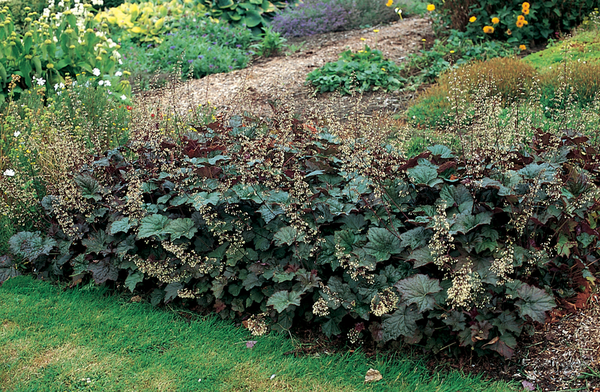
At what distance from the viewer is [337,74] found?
25.1 ft

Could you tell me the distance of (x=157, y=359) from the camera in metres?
3.04

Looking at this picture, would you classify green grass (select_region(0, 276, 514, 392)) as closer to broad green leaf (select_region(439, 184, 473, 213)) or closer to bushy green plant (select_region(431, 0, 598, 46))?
broad green leaf (select_region(439, 184, 473, 213))

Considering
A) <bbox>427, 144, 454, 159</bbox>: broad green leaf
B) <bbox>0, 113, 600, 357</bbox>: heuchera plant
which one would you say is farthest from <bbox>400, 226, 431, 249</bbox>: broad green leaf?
<bbox>427, 144, 454, 159</bbox>: broad green leaf

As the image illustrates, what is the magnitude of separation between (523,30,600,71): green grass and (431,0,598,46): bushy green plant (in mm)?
702

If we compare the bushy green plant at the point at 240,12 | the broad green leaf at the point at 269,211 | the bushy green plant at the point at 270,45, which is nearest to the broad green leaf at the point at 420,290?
the broad green leaf at the point at 269,211

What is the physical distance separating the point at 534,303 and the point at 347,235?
1075 millimetres

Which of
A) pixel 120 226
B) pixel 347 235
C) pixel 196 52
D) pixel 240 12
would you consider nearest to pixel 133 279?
pixel 120 226

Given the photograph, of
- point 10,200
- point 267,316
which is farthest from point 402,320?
point 10,200

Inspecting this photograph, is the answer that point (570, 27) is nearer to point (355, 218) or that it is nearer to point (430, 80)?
point (430, 80)

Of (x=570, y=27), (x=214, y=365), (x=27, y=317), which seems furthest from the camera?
(x=570, y=27)

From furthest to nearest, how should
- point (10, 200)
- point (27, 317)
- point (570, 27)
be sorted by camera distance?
point (570, 27)
point (10, 200)
point (27, 317)

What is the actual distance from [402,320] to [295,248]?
764 mm

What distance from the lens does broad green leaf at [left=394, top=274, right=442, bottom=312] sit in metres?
2.70

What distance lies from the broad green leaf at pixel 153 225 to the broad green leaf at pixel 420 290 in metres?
1.50
